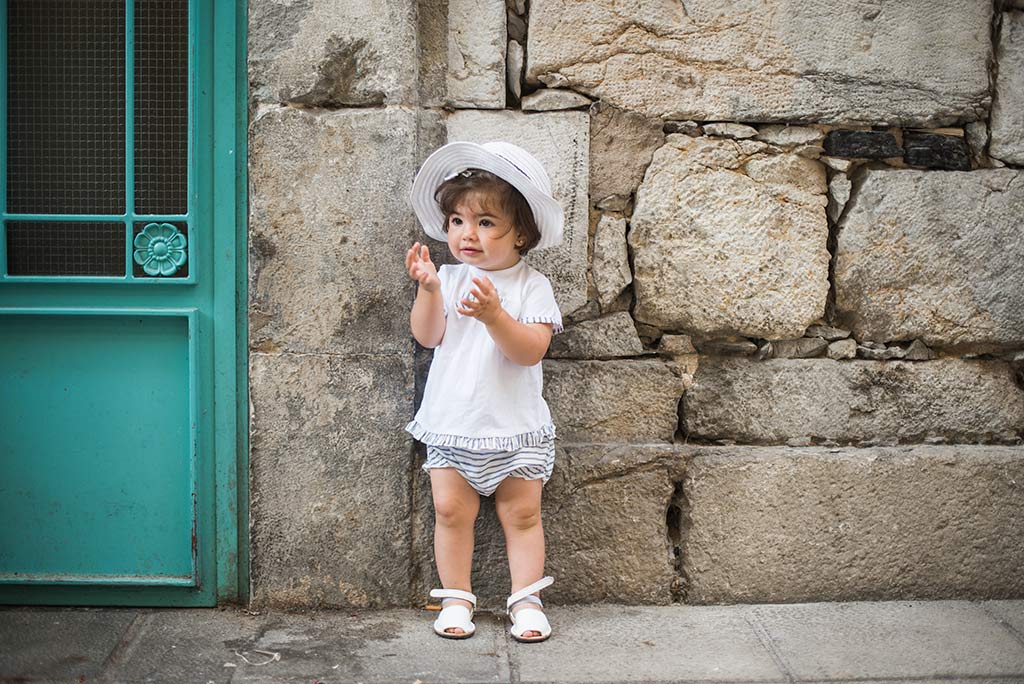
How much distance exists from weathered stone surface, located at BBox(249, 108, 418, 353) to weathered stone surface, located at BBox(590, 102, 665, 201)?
55 cm

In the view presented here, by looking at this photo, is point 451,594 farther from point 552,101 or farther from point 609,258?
point 552,101

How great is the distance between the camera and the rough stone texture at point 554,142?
295 centimetres

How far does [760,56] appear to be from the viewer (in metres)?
2.96

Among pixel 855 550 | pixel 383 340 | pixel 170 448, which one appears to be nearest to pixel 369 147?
pixel 383 340

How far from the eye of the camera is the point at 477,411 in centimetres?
269

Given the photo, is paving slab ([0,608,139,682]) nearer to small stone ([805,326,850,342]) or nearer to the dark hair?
the dark hair

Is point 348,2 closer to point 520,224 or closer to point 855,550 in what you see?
point 520,224

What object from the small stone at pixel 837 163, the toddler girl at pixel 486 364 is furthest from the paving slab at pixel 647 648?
the small stone at pixel 837 163

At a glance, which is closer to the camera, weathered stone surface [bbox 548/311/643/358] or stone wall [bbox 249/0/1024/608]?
stone wall [bbox 249/0/1024/608]

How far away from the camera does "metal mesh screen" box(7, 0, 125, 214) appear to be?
2898 millimetres

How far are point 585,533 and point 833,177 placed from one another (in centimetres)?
132

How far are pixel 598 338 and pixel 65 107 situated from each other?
67.6 inches

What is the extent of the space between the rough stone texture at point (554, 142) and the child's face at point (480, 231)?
0.29m

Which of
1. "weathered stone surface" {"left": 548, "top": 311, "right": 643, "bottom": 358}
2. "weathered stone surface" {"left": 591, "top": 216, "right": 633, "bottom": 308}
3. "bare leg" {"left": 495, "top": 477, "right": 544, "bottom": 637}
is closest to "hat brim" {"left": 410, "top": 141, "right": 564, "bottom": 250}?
"weathered stone surface" {"left": 591, "top": 216, "right": 633, "bottom": 308}
